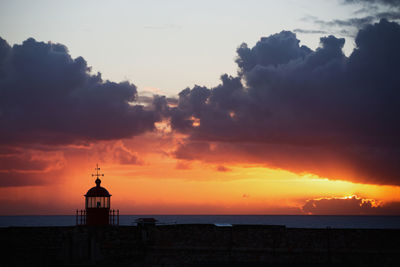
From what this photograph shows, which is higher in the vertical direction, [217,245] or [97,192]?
[97,192]

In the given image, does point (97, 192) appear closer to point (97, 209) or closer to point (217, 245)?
point (97, 209)

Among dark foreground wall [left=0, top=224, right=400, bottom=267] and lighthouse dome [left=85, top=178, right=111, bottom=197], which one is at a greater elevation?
lighthouse dome [left=85, top=178, right=111, bottom=197]

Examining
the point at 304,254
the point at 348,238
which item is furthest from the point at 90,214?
the point at 348,238

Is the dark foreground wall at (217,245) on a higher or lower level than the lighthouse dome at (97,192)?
lower

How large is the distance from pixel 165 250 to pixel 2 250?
8903mm

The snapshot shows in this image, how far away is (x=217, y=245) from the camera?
31.1 m

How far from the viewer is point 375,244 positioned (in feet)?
101

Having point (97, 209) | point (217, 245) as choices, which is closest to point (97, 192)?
point (97, 209)

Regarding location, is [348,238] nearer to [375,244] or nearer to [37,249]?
[375,244]

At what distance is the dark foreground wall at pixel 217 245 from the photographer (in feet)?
98.7

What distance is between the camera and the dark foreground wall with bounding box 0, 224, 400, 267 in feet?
98.7

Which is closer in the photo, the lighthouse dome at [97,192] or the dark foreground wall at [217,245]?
the dark foreground wall at [217,245]

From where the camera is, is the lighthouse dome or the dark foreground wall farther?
the lighthouse dome

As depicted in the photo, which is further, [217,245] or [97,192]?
[97,192]
